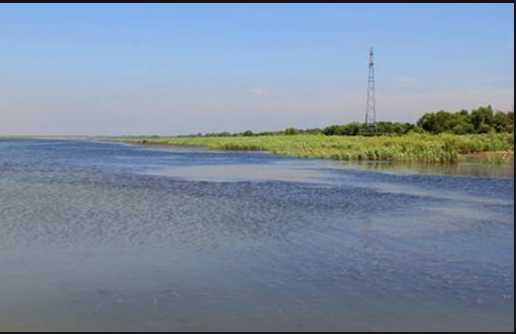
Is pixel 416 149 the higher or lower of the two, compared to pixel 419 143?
lower

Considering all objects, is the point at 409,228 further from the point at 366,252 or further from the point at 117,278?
the point at 117,278

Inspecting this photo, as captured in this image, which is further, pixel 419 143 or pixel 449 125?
pixel 449 125

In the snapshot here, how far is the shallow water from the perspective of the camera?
7191mm

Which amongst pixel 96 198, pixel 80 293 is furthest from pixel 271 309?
pixel 96 198

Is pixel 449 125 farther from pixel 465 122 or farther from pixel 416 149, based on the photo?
pixel 416 149

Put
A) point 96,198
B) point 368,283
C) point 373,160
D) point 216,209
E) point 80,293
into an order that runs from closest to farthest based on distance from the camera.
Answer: point 80,293 → point 368,283 → point 216,209 → point 96,198 → point 373,160

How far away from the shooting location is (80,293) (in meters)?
8.08

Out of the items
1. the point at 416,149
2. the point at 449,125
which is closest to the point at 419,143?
the point at 416,149

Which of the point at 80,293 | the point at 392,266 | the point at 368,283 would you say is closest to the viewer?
the point at 80,293

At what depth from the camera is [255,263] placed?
10.3m

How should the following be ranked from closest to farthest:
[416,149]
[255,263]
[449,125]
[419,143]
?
[255,263] → [416,149] → [419,143] → [449,125]

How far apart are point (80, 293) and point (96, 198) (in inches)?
513

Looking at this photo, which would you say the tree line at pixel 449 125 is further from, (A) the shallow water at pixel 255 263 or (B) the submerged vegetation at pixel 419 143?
(A) the shallow water at pixel 255 263

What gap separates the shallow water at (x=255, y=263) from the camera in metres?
7.19
